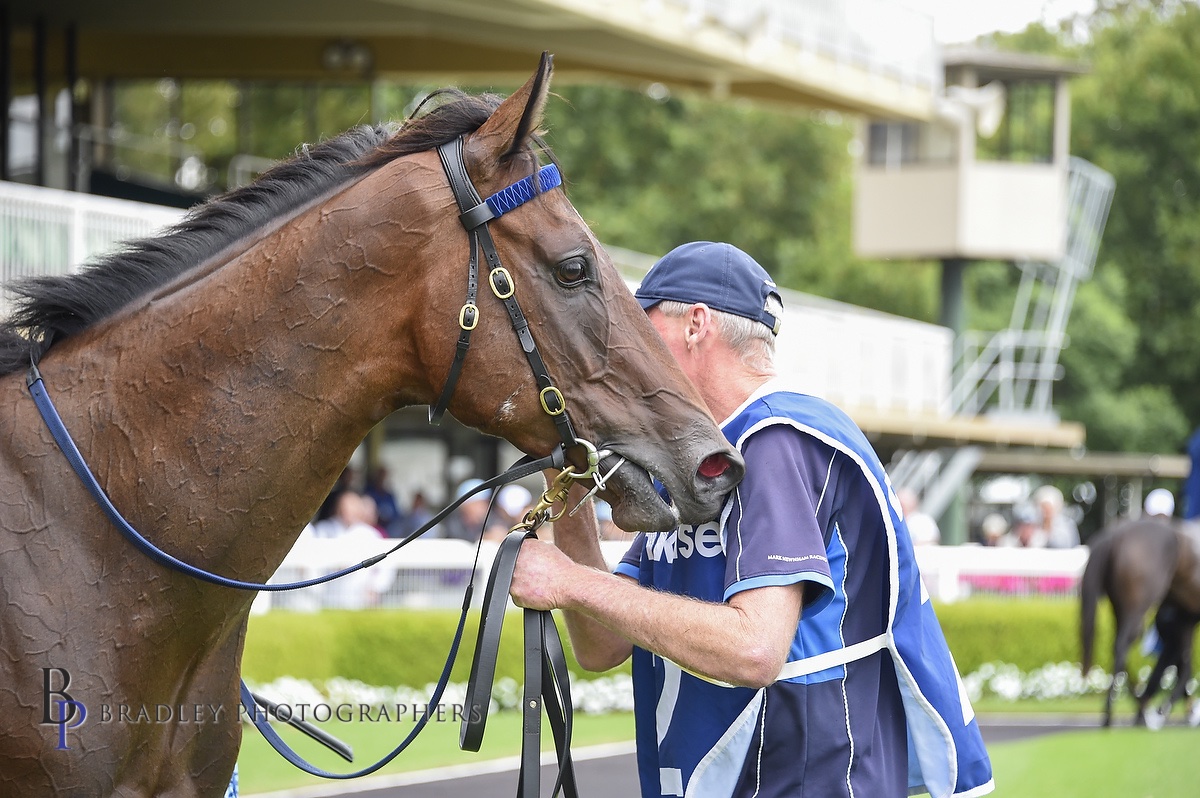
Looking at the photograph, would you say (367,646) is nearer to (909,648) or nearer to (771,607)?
(909,648)

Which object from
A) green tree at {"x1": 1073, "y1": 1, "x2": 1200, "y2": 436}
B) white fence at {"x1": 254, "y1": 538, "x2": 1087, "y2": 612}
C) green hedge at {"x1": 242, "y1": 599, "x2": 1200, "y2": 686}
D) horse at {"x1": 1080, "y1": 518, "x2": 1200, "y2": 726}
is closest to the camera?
green hedge at {"x1": 242, "y1": 599, "x2": 1200, "y2": 686}

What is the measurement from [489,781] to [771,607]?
5.64 meters

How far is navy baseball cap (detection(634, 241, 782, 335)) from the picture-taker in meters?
2.52

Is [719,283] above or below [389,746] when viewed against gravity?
above

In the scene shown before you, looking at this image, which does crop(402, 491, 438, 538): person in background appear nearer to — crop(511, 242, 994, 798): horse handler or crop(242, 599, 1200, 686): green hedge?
crop(242, 599, 1200, 686): green hedge

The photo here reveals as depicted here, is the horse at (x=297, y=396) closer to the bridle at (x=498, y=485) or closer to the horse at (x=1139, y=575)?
the bridle at (x=498, y=485)

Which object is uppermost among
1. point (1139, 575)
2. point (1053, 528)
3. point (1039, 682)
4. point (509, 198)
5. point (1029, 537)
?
point (509, 198)

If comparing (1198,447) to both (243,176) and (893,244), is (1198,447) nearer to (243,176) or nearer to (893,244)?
(243,176)

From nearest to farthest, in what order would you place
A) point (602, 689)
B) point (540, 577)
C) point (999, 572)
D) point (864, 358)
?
point (540, 577), point (602, 689), point (999, 572), point (864, 358)

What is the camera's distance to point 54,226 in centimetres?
982

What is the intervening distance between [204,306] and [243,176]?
14.2 m

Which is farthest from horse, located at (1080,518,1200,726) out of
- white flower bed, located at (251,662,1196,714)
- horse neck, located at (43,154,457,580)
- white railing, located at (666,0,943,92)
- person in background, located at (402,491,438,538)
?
horse neck, located at (43,154,457,580)

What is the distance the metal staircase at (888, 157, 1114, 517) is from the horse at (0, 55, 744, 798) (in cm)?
1839

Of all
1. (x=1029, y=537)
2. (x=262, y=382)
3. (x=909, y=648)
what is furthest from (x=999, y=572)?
(x=262, y=382)
